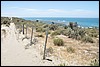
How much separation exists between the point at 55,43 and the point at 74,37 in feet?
19.9

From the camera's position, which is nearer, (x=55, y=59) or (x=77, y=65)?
(x=77, y=65)

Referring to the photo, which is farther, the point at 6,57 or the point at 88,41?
the point at 88,41

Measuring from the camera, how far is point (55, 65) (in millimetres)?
10945

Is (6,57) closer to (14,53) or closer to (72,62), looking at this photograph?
(14,53)

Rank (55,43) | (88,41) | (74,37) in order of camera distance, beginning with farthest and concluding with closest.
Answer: (74,37), (88,41), (55,43)

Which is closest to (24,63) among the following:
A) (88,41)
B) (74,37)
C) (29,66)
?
(29,66)

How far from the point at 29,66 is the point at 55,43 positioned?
788 cm

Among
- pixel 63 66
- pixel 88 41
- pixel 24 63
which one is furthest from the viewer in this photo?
pixel 88 41

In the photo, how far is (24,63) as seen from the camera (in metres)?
11.1

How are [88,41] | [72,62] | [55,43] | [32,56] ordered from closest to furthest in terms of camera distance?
[72,62], [32,56], [55,43], [88,41]

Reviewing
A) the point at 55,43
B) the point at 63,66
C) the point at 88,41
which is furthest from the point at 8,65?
the point at 88,41

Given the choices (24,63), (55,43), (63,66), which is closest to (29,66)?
(24,63)

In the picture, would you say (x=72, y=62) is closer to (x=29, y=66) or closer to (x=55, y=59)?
(x=55, y=59)

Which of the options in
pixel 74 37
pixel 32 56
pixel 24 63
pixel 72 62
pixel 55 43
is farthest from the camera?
pixel 74 37
